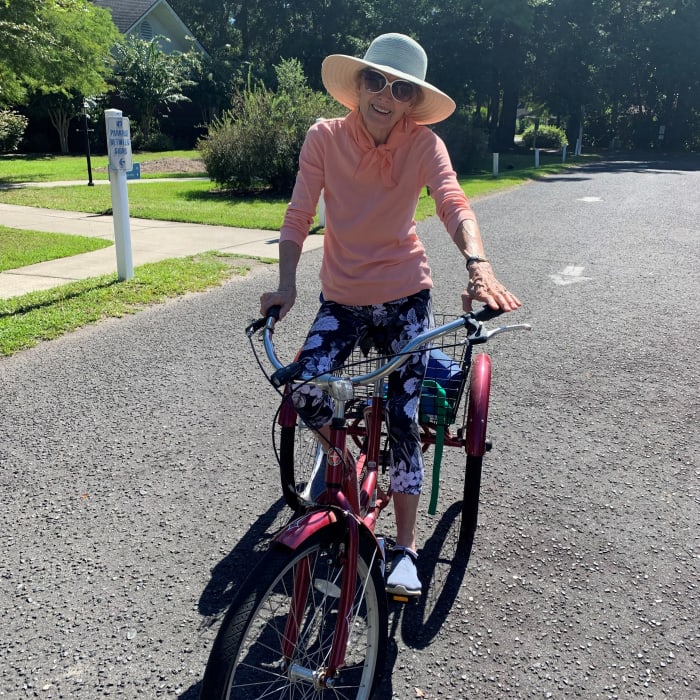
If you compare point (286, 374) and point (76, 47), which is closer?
point (286, 374)

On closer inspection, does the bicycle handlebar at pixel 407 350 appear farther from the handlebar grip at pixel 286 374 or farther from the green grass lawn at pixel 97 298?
the green grass lawn at pixel 97 298

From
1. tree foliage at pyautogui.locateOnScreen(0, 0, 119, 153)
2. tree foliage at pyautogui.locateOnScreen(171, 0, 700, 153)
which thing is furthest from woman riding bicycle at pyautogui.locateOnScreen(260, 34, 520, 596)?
tree foliage at pyautogui.locateOnScreen(171, 0, 700, 153)

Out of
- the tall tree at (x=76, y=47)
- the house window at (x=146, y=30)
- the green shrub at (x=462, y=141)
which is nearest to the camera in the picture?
the tall tree at (x=76, y=47)

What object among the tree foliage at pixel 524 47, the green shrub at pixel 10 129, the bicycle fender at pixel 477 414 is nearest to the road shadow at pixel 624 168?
the tree foliage at pixel 524 47

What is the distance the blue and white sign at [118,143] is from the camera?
7621 mm

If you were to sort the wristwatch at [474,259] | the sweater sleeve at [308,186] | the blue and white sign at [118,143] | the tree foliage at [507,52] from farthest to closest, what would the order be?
the tree foliage at [507,52] < the blue and white sign at [118,143] < the sweater sleeve at [308,186] < the wristwatch at [474,259]

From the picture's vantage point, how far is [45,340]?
597 centimetres

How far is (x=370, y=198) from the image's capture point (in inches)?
108

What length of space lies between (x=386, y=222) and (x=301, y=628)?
150 centimetres

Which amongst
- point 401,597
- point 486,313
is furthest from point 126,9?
point 486,313

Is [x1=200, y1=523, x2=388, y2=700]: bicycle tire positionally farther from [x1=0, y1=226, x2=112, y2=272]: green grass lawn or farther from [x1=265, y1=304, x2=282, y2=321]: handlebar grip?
[x1=0, y1=226, x2=112, y2=272]: green grass lawn

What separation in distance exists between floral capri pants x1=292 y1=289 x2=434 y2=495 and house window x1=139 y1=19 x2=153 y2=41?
4116cm

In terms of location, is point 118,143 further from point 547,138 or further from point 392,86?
point 547,138

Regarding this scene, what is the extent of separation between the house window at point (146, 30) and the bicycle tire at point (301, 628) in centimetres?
4191
